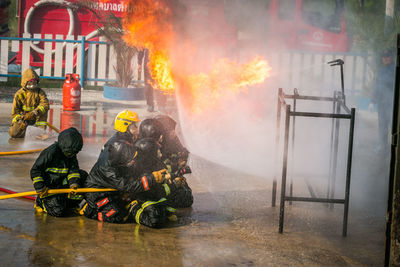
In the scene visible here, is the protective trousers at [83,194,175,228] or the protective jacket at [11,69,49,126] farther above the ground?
the protective jacket at [11,69,49,126]

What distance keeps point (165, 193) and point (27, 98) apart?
4882 millimetres

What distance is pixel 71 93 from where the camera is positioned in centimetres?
1248

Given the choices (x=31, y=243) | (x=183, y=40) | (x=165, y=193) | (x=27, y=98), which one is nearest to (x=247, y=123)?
(x=183, y=40)

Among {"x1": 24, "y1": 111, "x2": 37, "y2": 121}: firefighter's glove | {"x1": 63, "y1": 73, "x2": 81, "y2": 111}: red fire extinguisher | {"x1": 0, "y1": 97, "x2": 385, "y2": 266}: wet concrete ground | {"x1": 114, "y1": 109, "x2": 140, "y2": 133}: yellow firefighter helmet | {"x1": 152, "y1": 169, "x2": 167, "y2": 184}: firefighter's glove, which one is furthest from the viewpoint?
{"x1": 63, "y1": 73, "x2": 81, "y2": 111}: red fire extinguisher

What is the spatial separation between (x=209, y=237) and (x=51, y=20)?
1435cm

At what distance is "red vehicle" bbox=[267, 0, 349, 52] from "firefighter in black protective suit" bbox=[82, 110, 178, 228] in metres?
11.4

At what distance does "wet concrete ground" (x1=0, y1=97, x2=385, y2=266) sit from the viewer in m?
4.61

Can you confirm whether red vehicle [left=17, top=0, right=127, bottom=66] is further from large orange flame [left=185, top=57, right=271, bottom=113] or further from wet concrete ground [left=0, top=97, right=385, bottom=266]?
wet concrete ground [left=0, top=97, right=385, bottom=266]

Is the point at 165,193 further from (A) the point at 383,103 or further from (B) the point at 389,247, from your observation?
(A) the point at 383,103

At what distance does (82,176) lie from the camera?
5.98 meters

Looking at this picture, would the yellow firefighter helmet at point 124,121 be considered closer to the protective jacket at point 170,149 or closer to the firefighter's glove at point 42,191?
the protective jacket at point 170,149

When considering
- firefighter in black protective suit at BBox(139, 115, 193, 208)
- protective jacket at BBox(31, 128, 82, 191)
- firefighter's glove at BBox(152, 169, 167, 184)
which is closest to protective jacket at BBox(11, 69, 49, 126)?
firefighter in black protective suit at BBox(139, 115, 193, 208)

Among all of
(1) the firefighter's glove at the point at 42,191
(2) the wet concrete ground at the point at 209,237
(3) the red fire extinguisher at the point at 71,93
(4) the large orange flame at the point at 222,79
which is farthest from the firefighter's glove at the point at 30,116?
(1) the firefighter's glove at the point at 42,191

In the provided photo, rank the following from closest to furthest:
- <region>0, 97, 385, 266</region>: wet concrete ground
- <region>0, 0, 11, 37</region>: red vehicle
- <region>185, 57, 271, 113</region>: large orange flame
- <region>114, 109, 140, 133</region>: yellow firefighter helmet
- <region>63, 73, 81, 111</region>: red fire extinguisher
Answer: <region>0, 97, 385, 266</region>: wet concrete ground < <region>114, 109, 140, 133</region>: yellow firefighter helmet < <region>185, 57, 271, 113</region>: large orange flame < <region>63, 73, 81, 111</region>: red fire extinguisher < <region>0, 0, 11, 37</region>: red vehicle
